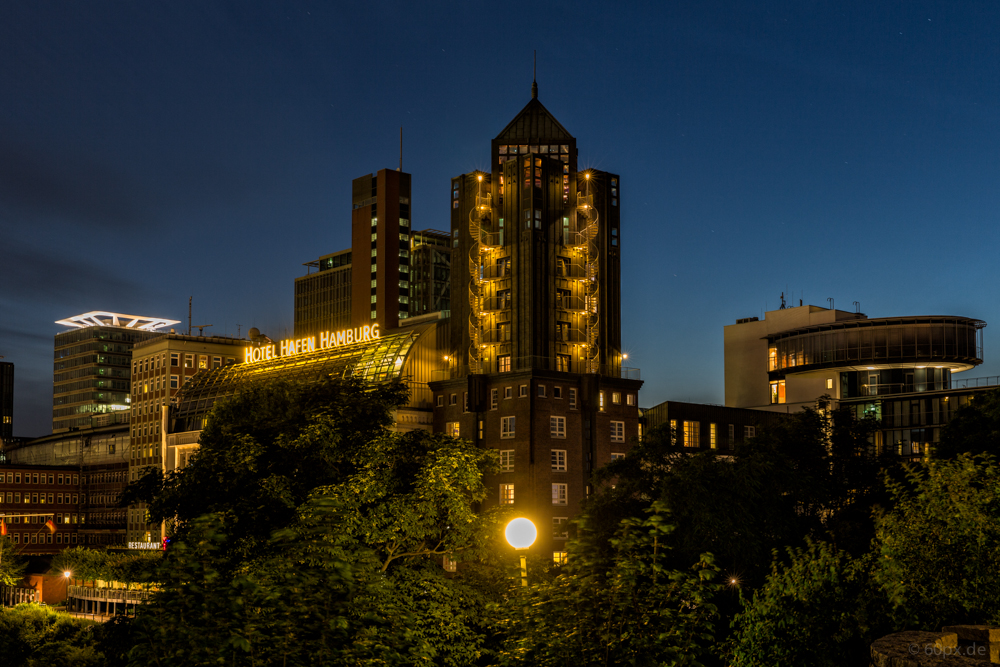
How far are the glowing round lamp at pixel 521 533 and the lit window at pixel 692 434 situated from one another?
109215 mm

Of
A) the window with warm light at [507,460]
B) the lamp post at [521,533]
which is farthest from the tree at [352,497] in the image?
the window with warm light at [507,460]

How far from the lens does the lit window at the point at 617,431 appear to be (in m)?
116

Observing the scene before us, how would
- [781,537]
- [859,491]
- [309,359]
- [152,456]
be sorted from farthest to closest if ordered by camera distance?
[152,456]
[309,359]
[859,491]
[781,537]

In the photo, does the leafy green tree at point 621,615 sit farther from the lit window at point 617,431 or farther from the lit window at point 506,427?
the lit window at point 617,431

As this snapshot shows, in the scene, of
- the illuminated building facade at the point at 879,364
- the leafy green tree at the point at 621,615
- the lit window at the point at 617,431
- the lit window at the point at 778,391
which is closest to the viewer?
the leafy green tree at the point at 621,615

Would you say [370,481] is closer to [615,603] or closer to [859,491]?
[615,603]

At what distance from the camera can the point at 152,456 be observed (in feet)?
591

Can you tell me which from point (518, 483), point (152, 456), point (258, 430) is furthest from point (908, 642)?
point (152, 456)

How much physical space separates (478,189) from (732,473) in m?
62.3

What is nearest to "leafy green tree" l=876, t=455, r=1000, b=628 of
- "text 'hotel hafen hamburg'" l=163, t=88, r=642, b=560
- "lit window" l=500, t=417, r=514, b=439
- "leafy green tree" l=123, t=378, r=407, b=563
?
"leafy green tree" l=123, t=378, r=407, b=563

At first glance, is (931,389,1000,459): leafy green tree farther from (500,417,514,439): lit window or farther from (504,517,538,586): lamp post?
(504,517,538,586): lamp post

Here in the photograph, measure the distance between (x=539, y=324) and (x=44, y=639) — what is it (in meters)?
58.9

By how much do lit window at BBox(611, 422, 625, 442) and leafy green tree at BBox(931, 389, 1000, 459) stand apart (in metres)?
39.8

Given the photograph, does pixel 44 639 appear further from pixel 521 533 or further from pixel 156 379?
pixel 156 379
